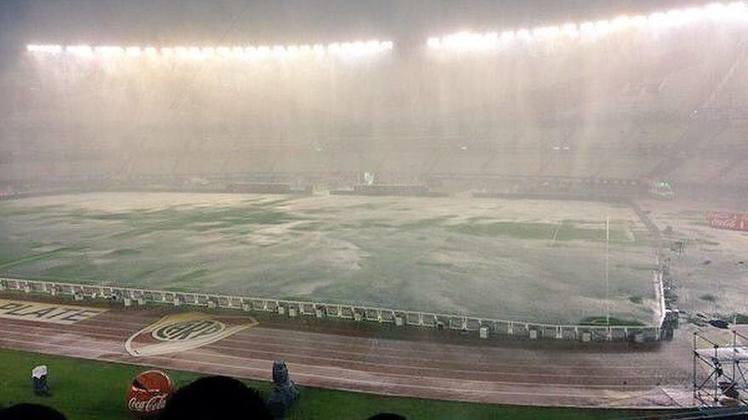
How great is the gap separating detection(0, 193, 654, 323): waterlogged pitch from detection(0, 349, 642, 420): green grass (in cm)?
928

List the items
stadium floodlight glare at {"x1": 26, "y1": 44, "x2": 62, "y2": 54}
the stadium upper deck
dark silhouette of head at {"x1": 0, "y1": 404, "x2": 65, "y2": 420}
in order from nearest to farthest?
dark silhouette of head at {"x1": 0, "y1": 404, "x2": 65, "y2": 420} < the stadium upper deck < stadium floodlight glare at {"x1": 26, "y1": 44, "x2": 62, "y2": 54}

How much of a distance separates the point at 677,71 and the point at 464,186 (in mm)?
34167

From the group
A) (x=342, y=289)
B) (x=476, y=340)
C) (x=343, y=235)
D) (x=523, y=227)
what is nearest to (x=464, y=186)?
(x=523, y=227)

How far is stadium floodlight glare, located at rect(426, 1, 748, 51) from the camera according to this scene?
2896 inches

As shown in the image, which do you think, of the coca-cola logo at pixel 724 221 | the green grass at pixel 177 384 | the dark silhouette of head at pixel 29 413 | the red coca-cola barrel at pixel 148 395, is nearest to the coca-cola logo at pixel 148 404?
the red coca-cola barrel at pixel 148 395

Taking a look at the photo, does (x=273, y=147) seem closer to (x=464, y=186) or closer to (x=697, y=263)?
(x=464, y=186)

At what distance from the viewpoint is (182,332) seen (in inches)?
973

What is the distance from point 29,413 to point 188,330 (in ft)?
76.8

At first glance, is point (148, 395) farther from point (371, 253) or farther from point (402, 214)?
point (402, 214)

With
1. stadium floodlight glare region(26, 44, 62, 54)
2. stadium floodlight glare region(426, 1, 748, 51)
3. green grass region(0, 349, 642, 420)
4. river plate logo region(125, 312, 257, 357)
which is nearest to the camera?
green grass region(0, 349, 642, 420)

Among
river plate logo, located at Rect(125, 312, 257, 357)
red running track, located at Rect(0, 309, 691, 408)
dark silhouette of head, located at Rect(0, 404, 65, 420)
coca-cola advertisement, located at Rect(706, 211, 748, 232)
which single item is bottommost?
red running track, located at Rect(0, 309, 691, 408)

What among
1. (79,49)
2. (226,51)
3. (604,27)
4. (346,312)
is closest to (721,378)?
(346,312)

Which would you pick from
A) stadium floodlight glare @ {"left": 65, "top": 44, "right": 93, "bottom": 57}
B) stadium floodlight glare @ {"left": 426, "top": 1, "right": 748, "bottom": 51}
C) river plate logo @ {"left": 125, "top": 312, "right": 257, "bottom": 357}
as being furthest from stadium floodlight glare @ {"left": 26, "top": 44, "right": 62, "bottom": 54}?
river plate logo @ {"left": 125, "top": 312, "right": 257, "bottom": 357}

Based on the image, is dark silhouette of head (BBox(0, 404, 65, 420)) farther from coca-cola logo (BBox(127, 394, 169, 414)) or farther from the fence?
the fence
